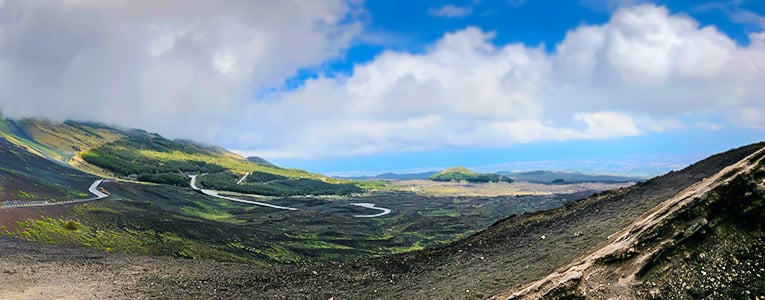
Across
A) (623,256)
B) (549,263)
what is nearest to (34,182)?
(549,263)

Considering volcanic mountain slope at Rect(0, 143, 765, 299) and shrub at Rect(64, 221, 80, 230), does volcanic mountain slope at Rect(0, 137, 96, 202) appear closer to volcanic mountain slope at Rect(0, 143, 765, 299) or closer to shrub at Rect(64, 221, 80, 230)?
shrub at Rect(64, 221, 80, 230)

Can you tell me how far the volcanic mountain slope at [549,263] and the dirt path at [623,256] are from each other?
0.04m

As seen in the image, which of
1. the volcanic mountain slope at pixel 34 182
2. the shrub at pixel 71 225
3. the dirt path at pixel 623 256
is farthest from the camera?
the volcanic mountain slope at pixel 34 182

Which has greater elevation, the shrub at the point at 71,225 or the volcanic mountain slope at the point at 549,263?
the volcanic mountain slope at the point at 549,263

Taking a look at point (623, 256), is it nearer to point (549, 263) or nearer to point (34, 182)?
point (549, 263)

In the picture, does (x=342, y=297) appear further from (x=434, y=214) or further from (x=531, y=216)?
(x=434, y=214)

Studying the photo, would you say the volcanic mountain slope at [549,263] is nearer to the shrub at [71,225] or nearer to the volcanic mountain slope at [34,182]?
the shrub at [71,225]

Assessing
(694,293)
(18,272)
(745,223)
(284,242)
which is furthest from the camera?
(284,242)

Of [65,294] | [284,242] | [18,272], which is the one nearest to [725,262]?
[65,294]

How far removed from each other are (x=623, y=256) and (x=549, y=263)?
4.82m

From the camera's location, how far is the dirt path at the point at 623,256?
1365cm

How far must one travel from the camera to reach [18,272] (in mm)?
29281

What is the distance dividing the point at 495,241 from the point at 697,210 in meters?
12.6

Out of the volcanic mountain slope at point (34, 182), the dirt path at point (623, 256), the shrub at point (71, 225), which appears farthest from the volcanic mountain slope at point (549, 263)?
the volcanic mountain slope at point (34, 182)
